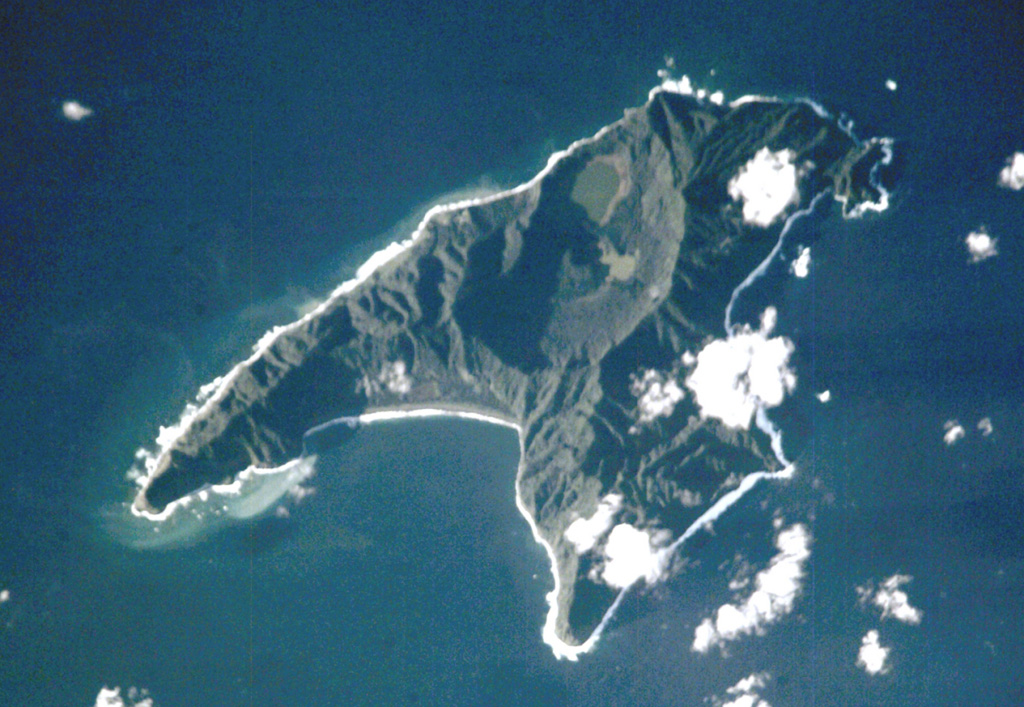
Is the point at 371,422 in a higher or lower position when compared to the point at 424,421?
higher

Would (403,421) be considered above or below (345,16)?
below

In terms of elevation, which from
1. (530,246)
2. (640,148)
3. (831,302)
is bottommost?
(831,302)

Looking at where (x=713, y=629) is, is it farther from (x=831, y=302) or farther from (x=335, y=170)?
(x=335, y=170)

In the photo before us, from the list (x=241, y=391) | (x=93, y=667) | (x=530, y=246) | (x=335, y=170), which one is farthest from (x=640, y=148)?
(x=93, y=667)

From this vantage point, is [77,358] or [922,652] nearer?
[77,358]

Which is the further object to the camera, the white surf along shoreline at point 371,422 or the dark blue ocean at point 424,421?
the white surf along shoreline at point 371,422
